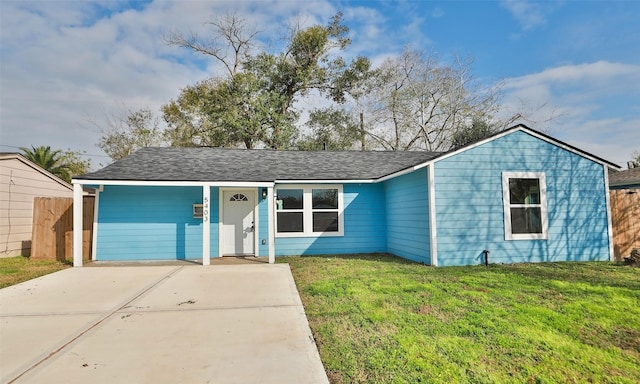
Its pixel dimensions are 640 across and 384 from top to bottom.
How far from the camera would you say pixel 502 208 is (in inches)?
318

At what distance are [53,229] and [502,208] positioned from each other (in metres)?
12.3

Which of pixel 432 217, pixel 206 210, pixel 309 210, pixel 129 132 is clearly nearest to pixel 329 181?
pixel 309 210

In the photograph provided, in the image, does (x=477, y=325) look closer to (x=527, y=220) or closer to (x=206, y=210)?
(x=527, y=220)

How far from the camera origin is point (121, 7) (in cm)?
1167

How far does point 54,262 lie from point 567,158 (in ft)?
45.2

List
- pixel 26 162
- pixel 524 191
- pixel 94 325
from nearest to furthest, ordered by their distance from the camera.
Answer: pixel 94 325 → pixel 524 191 → pixel 26 162

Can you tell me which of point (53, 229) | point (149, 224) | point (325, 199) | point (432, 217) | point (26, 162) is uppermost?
point (26, 162)

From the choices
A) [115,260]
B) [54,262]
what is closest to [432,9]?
[115,260]

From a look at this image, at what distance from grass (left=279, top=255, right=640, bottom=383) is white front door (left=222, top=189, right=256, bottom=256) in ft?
11.8

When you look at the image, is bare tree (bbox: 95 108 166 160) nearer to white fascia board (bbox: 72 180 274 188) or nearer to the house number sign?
white fascia board (bbox: 72 180 274 188)

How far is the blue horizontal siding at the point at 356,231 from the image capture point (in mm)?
10203

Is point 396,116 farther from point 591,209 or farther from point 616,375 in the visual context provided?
point 616,375

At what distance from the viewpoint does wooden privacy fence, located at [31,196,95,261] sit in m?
9.60

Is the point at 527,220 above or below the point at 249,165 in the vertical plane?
below
